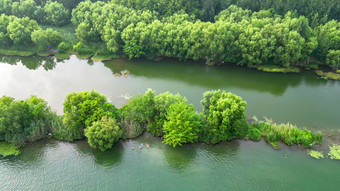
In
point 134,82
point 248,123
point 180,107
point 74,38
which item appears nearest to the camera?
point 180,107

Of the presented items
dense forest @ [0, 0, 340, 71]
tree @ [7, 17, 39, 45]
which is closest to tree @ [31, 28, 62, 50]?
dense forest @ [0, 0, 340, 71]

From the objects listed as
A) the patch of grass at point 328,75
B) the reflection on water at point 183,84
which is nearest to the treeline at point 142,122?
the reflection on water at point 183,84

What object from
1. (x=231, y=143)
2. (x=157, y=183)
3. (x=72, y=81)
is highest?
(x=72, y=81)

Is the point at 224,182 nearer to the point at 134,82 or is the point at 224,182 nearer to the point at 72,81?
the point at 134,82

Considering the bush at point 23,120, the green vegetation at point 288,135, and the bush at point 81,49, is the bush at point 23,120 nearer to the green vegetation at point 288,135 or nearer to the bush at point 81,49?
the bush at point 81,49

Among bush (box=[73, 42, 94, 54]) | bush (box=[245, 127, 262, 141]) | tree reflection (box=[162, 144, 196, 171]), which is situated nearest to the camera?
tree reflection (box=[162, 144, 196, 171])

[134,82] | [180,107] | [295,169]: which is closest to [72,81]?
[134,82]

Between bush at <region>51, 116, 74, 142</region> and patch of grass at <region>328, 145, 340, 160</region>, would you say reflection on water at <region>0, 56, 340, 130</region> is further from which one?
bush at <region>51, 116, 74, 142</region>
